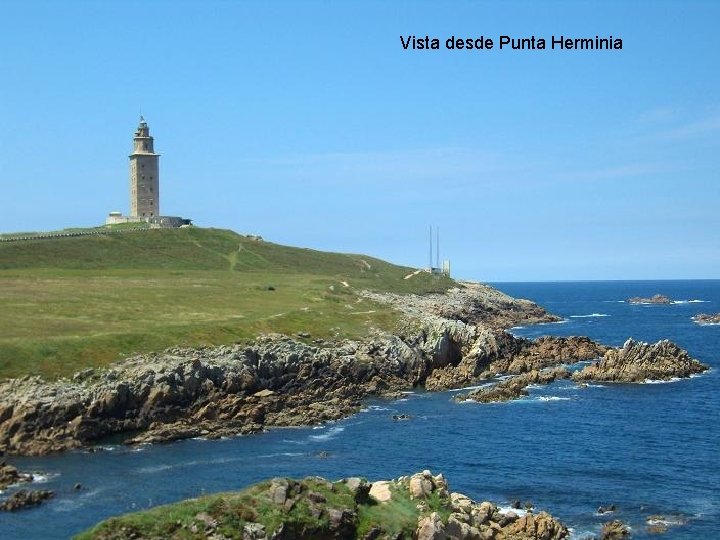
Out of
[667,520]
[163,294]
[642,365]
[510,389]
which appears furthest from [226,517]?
[163,294]

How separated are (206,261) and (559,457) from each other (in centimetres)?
10634

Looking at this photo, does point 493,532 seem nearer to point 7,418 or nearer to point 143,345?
point 7,418

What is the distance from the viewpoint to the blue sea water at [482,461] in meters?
54.3

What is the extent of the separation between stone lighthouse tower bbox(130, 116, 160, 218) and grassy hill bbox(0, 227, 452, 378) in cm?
967

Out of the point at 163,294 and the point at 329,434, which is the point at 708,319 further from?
the point at 329,434

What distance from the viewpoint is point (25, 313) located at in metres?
95.2

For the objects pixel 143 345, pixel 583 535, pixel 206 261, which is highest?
pixel 206 261

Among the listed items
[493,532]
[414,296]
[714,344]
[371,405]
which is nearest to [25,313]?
[371,405]

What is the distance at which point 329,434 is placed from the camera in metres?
76.3

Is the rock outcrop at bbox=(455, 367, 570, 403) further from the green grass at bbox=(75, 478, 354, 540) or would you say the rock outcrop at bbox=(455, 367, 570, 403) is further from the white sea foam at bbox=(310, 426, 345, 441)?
the green grass at bbox=(75, 478, 354, 540)

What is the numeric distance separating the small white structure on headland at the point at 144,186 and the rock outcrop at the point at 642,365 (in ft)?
349

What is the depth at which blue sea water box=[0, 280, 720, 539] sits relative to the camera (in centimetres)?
5428

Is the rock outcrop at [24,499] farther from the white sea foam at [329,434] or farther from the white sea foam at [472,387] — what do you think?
the white sea foam at [472,387]

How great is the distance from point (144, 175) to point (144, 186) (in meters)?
3.02
